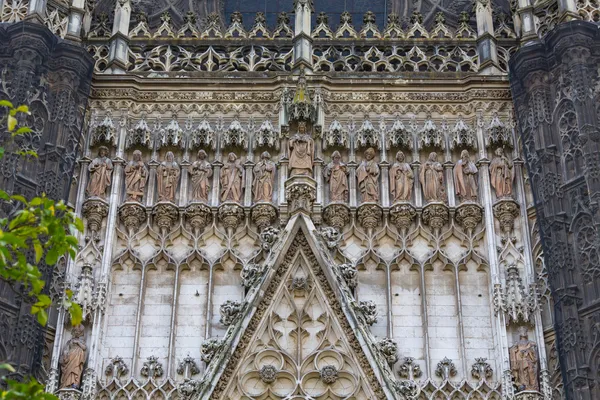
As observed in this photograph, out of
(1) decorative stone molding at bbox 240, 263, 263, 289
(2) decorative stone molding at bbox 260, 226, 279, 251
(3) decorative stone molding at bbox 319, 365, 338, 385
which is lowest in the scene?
Answer: (3) decorative stone molding at bbox 319, 365, 338, 385

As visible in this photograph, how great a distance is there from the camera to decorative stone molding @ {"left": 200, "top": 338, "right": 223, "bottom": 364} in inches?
618

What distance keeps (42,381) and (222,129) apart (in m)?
5.40

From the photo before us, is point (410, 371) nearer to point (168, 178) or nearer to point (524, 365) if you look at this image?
point (524, 365)

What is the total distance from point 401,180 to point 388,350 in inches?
125

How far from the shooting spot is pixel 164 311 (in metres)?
16.7

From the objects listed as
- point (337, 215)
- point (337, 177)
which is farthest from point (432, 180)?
point (337, 215)

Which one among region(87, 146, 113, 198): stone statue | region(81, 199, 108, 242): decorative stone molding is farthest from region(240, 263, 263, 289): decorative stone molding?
region(87, 146, 113, 198): stone statue

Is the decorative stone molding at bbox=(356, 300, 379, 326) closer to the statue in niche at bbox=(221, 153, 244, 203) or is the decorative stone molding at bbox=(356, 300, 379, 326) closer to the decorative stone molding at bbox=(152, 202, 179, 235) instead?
the statue in niche at bbox=(221, 153, 244, 203)

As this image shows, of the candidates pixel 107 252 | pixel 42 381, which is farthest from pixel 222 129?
pixel 42 381

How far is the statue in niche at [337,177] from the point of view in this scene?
17.5 metres

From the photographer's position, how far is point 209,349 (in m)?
15.8

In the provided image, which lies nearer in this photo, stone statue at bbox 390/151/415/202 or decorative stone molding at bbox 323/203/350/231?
decorative stone molding at bbox 323/203/350/231

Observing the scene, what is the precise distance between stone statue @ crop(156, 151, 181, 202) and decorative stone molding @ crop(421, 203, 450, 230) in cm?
412

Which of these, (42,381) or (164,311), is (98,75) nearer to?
(164,311)
